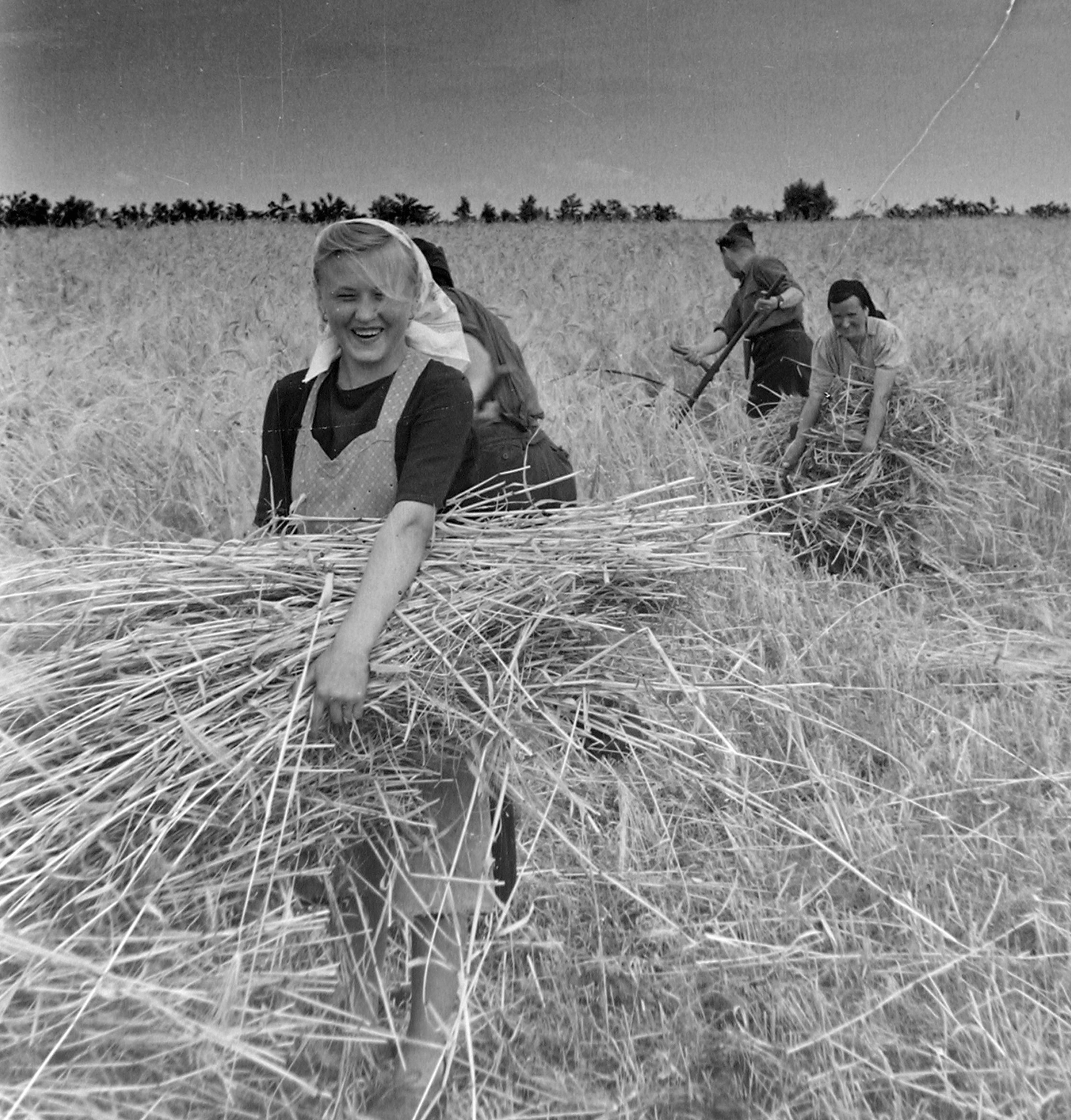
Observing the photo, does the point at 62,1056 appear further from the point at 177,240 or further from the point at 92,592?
the point at 177,240

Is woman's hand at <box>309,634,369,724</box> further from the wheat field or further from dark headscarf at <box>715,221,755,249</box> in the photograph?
dark headscarf at <box>715,221,755,249</box>

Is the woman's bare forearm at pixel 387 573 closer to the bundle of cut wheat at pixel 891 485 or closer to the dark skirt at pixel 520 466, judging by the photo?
the dark skirt at pixel 520 466

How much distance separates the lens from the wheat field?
146 centimetres

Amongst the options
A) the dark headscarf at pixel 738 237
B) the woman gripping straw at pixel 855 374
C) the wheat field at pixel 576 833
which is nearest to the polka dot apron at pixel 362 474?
the wheat field at pixel 576 833

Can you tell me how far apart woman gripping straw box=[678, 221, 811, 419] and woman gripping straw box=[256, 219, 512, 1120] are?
371 cm

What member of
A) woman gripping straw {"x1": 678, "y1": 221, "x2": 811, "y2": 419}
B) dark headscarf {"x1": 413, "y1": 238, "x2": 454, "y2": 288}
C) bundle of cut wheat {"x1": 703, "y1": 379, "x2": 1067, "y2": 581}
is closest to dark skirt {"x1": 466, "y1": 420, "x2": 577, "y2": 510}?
dark headscarf {"x1": 413, "y1": 238, "x2": 454, "y2": 288}

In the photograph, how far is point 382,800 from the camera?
1523mm

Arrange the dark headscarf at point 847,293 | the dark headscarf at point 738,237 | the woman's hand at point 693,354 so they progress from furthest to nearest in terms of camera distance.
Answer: the woman's hand at point 693,354
the dark headscarf at point 738,237
the dark headscarf at point 847,293

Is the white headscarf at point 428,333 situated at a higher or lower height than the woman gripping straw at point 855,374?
higher

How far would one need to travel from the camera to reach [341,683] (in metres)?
1.46

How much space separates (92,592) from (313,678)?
0.37 m

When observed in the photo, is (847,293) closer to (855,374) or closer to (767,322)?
(855,374)

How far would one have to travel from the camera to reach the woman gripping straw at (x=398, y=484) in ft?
5.25

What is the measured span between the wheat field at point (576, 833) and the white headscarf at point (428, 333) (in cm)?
30
